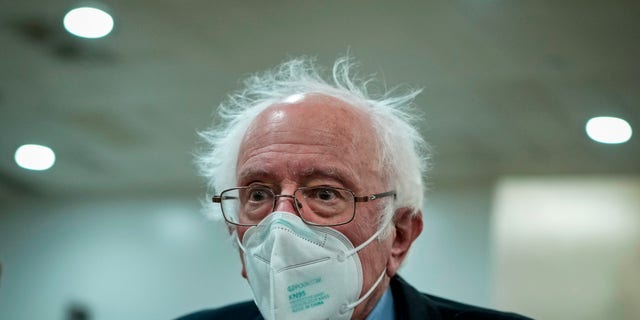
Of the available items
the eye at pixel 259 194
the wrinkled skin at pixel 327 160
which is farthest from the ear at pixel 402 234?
the eye at pixel 259 194

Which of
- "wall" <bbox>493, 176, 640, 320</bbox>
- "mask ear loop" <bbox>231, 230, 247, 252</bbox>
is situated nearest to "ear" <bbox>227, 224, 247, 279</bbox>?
"mask ear loop" <bbox>231, 230, 247, 252</bbox>

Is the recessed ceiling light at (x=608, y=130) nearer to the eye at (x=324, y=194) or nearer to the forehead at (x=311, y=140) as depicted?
the forehead at (x=311, y=140)

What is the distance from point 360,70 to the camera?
4.46m

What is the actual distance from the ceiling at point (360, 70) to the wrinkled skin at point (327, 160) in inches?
83.3

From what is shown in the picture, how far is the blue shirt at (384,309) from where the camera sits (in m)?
2.15

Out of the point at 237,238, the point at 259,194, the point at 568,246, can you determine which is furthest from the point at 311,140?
the point at 568,246

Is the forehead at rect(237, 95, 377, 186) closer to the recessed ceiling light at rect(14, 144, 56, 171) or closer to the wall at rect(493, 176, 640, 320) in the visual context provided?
the recessed ceiling light at rect(14, 144, 56, 171)

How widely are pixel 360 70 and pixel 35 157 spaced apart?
2125 mm

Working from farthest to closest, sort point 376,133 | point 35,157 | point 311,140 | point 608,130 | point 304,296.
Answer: point 35,157
point 608,130
point 376,133
point 311,140
point 304,296

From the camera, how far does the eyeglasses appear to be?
2.02 m

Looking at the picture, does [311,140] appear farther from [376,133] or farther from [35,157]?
[35,157]

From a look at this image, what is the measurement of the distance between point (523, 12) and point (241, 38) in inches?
52.0

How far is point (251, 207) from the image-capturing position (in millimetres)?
2098

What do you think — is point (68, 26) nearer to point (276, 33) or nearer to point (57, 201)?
point (276, 33)
